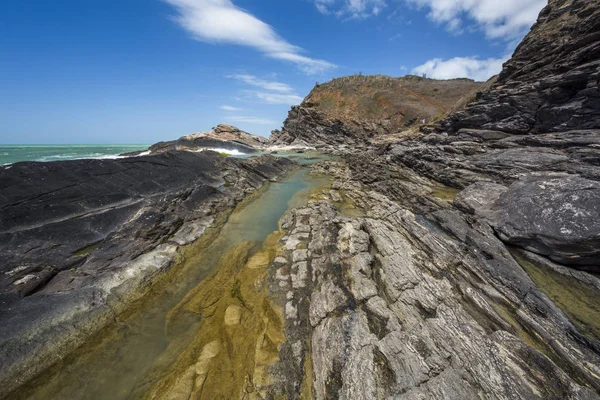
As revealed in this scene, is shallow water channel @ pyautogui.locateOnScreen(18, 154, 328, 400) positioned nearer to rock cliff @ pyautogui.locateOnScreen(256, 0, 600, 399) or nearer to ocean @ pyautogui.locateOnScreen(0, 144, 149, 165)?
rock cliff @ pyautogui.locateOnScreen(256, 0, 600, 399)

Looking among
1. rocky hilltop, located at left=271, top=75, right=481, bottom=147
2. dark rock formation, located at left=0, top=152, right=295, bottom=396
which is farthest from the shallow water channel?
rocky hilltop, located at left=271, top=75, right=481, bottom=147

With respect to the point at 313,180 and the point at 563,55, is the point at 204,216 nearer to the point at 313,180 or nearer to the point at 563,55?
the point at 313,180

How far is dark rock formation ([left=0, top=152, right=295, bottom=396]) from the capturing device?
738cm

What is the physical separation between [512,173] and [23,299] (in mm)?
26976

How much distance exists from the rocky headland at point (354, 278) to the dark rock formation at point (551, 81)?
0.62 ft

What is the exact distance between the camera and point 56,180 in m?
15.0

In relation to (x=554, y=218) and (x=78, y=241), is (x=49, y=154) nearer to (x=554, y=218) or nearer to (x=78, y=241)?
(x=78, y=241)

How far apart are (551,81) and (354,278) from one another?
28331mm

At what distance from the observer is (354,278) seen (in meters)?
9.48

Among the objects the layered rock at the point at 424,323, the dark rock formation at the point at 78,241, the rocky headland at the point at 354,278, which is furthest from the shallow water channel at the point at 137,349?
the layered rock at the point at 424,323

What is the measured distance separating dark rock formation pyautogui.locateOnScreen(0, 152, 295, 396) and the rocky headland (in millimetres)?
69

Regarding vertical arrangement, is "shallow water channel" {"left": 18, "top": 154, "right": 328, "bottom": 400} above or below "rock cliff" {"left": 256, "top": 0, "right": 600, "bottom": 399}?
below

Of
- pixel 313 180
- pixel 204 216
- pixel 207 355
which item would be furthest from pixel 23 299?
pixel 313 180

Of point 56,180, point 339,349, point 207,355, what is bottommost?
point 207,355
